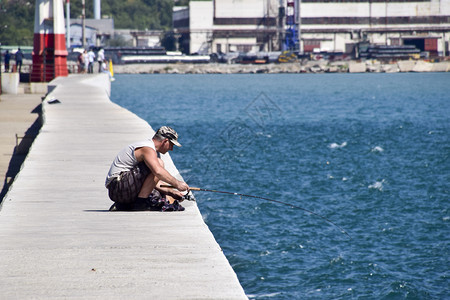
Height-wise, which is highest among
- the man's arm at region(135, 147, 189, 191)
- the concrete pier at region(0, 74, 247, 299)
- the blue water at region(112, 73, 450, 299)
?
the man's arm at region(135, 147, 189, 191)

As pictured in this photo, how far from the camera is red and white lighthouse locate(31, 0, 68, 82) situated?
52.7 m

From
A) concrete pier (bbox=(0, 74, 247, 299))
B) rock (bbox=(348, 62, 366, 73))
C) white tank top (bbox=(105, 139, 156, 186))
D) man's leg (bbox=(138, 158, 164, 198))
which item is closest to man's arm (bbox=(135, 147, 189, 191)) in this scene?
white tank top (bbox=(105, 139, 156, 186))

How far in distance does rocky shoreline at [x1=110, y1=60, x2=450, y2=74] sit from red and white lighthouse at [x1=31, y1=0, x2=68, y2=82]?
9540 cm

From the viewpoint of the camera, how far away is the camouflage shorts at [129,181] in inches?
389

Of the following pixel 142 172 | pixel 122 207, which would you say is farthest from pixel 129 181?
pixel 122 207

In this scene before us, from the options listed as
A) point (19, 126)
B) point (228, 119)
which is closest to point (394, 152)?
point (19, 126)

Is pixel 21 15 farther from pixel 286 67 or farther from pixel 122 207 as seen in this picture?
pixel 122 207

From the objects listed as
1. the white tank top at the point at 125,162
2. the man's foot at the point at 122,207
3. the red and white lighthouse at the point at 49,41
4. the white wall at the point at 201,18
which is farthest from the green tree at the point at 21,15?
the white tank top at the point at 125,162

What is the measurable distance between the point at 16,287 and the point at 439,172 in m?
22.4

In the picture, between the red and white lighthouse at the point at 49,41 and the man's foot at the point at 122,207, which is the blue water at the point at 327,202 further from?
the red and white lighthouse at the point at 49,41

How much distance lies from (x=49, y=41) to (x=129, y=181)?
45727 mm

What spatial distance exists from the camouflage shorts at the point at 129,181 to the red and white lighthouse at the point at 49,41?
43.9m

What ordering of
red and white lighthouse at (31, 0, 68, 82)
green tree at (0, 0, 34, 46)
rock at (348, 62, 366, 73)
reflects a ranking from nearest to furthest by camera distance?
red and white lighthouse at (31, 0, 68, 82)
green tree at (0, 0, 34, 46)
rock at (348, 62, 366, 73)

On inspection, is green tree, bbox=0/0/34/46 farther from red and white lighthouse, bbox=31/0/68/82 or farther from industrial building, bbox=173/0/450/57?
red and white lighthouse, bbox=31/0/68/82
